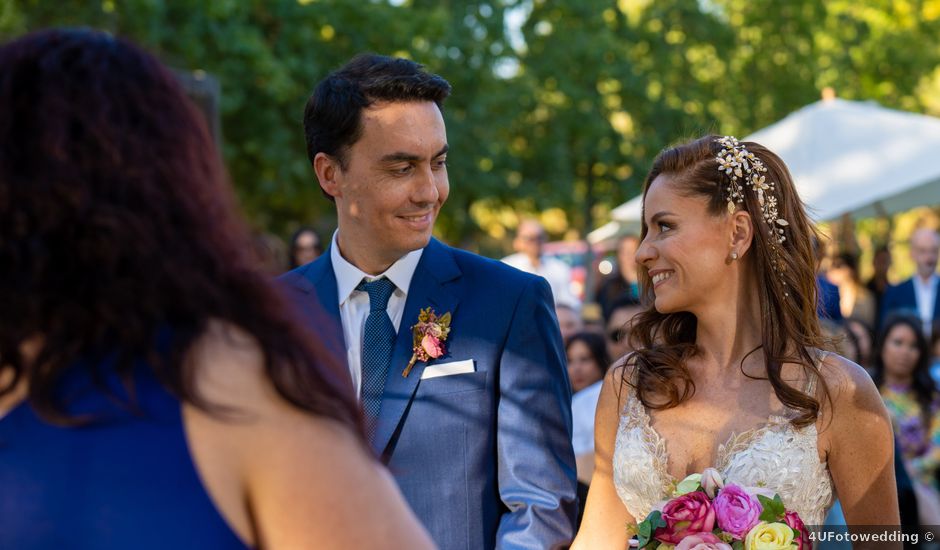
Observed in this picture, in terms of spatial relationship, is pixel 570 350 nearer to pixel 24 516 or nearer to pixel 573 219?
pixel 24 516

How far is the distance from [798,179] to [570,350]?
4.08 metres

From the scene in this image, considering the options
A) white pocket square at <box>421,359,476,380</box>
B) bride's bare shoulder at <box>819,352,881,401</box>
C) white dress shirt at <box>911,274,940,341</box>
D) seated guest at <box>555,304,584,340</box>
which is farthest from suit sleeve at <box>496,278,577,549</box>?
white dress shirt at <box>911,274,940,341</box>

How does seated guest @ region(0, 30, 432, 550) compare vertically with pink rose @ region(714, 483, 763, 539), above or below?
above

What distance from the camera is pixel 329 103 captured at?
407 centimetres

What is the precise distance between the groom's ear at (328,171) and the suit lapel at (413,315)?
386 millimetres

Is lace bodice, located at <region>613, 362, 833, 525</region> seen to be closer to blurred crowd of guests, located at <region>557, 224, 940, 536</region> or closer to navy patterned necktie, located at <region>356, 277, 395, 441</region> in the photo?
navy patterned necktie, located at <region>356, 277, 395, 441</region>

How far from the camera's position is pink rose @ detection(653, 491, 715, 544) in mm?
3602

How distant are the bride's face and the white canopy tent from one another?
6.81 meters

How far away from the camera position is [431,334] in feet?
12.1

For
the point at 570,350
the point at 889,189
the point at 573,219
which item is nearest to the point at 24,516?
the point at 570,350

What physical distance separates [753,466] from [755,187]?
0.93 meters

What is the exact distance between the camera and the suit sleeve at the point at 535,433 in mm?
3533

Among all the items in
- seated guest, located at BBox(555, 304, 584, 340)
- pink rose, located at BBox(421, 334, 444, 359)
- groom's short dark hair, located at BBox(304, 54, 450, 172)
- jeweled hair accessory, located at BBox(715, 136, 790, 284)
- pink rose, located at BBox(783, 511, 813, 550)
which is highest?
groom's short dark hair, located at BBox(304, 54, 450, 172)

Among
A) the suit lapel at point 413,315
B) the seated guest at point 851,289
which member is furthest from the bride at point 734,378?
the seated guest at point 851,289
